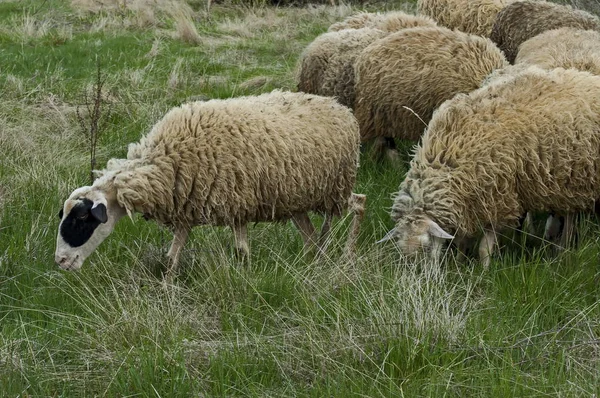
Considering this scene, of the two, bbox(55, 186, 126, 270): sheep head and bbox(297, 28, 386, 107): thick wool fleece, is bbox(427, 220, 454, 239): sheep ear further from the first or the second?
bbox(297, 28, 386, 107): thick wool fleece

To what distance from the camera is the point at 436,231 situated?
5805mm

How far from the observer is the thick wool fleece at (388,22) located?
941 cm

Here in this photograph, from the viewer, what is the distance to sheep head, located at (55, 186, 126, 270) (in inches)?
221

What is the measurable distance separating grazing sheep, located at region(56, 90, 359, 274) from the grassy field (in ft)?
0.71

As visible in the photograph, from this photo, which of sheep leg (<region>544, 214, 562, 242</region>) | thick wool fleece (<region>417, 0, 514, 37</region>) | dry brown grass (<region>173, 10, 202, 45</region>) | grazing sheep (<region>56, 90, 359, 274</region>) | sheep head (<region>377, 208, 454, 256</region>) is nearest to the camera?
grazing sheep (<region>56, 90, 359, 274</region>)

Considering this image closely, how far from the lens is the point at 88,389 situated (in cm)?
434

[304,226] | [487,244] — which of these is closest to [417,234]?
[487,244]

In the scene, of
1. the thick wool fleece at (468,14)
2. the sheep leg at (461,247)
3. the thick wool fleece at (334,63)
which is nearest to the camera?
the sheep leg at (461,247)

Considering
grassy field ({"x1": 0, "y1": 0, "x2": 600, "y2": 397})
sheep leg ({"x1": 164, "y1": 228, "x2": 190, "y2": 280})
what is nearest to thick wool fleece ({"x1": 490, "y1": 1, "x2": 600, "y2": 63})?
grassy field ({"x1": 0, "y1": 0, "x2": 600, "y2": 397})

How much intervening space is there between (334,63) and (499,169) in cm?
316

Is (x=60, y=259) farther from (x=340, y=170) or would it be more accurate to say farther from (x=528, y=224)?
(x=528, y=224)

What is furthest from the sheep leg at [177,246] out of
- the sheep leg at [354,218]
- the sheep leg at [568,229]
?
the sheep leg at [568,229]

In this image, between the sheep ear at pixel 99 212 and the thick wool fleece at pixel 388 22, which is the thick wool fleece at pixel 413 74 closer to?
the thick wool fleece at pixel 388 22

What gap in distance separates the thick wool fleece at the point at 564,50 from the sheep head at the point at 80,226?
3.66 m
